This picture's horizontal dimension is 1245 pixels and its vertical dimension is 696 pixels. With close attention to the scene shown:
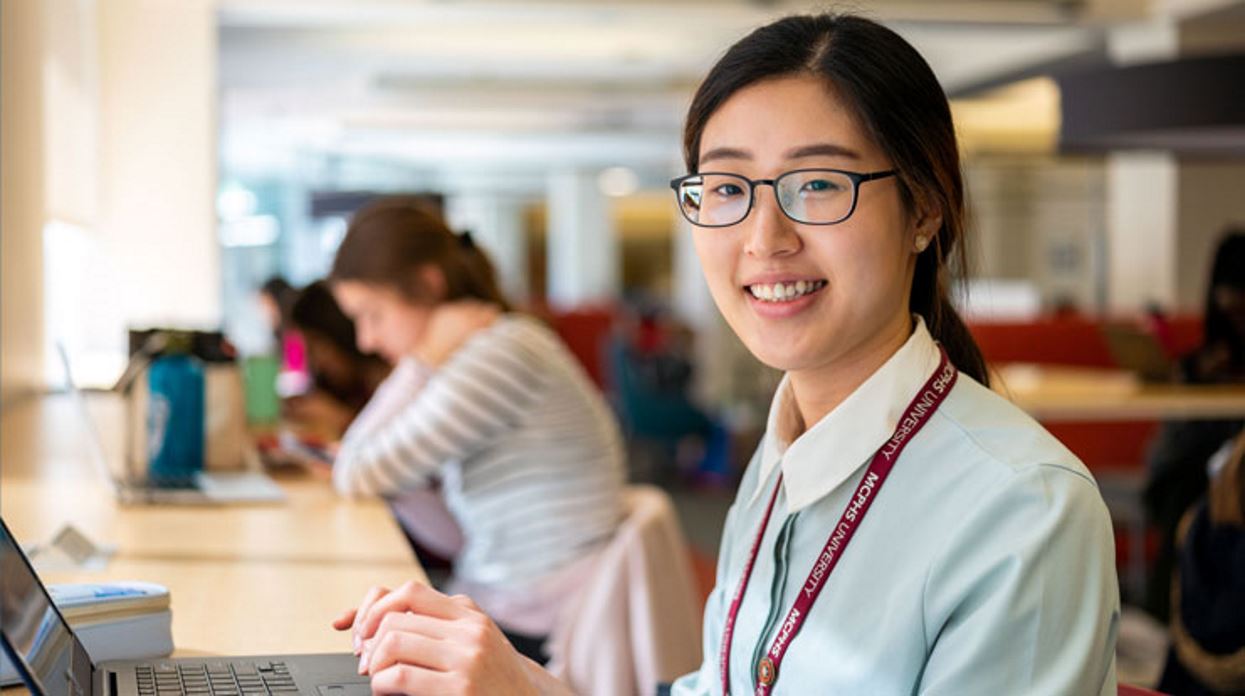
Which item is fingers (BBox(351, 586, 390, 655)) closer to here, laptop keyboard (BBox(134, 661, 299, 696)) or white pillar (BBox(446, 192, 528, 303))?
laptop keyboard (BBox(134, 661, 299, 696))

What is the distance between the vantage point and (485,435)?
2.92 meters

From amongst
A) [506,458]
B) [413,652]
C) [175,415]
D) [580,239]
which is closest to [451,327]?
[506,458]

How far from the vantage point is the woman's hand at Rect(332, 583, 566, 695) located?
1188 millimetres

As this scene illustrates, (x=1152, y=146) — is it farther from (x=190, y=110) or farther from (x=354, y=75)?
(x=354, y=75)

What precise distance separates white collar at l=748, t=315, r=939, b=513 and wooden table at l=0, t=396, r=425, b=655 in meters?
0.53

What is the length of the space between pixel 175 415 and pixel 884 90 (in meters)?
2.16

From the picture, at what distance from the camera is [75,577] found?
74.6 inches

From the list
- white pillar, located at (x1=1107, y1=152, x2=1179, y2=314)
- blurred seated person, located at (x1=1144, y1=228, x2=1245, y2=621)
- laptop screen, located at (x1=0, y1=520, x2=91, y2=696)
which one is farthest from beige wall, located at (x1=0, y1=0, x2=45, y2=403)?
white pillar, located at (x1=1107, y1=152, x2=1179, y2=314)

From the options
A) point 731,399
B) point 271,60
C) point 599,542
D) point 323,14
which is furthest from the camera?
point 731,399

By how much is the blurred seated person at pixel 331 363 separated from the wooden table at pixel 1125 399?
2.00 m

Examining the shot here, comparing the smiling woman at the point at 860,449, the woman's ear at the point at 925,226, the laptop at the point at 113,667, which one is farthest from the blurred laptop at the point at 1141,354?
the laptop at the point at 113,667

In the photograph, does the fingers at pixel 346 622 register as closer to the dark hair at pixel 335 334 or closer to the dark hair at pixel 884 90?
the dark hair at pixel 884 90

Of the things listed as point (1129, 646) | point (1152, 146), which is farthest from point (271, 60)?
point (1129, 646)

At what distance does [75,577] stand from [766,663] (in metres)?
1.02
